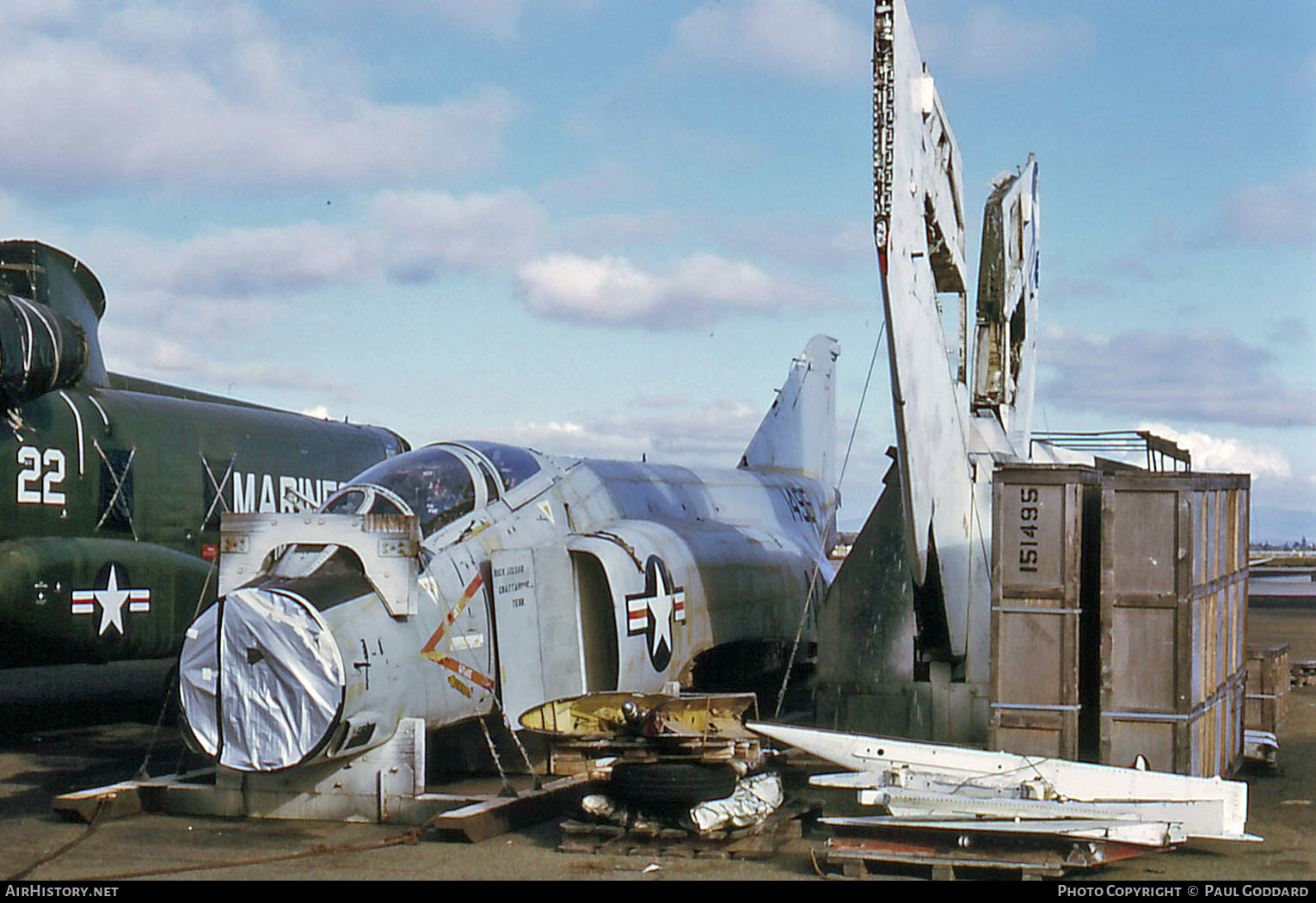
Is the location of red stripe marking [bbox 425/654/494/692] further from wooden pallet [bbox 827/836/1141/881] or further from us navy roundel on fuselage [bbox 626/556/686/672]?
wooden pallet [bbox 827/836/1141/881]

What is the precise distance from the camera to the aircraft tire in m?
7.89

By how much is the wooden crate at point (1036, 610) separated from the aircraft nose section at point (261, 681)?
13.8 feet

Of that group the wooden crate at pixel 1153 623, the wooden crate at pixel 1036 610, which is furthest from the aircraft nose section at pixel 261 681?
the wooden crate at pixel 1153 623

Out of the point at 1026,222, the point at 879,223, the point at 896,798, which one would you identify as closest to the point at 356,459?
the point at 1026,222

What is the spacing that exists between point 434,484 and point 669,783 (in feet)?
10.8

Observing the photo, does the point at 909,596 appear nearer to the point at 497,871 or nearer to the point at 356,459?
the point at 497,871

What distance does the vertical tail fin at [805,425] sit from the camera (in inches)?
680

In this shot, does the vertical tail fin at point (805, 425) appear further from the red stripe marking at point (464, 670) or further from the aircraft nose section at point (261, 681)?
the aircraft nose section at point (261, 681)

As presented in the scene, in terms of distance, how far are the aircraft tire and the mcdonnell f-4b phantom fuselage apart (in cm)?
170

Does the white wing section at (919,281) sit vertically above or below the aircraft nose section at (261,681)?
above

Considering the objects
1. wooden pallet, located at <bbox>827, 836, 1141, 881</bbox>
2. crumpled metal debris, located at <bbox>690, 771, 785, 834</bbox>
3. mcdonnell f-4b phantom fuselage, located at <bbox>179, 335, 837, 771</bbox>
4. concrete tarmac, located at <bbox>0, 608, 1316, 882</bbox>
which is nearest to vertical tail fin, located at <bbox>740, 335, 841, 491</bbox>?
mcdonnell f-4b phantom fuselage, located at <bbox>179, 335, 837, 771</bbox>

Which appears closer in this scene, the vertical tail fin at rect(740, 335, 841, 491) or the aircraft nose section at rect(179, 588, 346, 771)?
the aircraft nose section at rect(179, 588, 346, 771)

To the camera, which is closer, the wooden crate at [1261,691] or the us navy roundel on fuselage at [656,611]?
the us navy roundel on fuselage at [656,611]

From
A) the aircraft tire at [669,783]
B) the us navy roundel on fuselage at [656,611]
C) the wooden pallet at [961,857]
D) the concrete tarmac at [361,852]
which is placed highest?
the us navy roundel on fuselage at [656,611]
